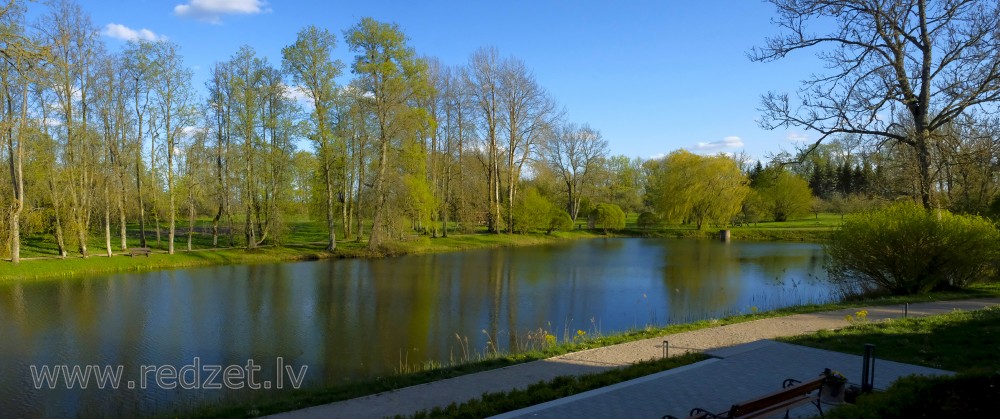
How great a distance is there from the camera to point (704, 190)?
4672 cm

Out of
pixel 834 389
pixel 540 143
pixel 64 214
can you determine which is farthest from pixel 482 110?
pixel 834 389

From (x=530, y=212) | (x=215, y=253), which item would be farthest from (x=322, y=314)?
(x=530, y=212)

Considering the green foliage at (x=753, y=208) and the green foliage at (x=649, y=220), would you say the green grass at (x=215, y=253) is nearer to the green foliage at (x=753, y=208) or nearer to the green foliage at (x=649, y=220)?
the green foliage at (x=649, y=220)

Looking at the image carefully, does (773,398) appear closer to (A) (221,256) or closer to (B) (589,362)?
(B) (589,362)

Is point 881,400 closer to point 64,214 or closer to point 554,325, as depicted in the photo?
point 554,325

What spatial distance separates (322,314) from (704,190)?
129 ft

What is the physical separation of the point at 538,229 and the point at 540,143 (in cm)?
757

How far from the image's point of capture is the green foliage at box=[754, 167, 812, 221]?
5231cm

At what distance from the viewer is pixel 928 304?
12.1 m

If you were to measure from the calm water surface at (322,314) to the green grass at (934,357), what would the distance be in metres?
4.46

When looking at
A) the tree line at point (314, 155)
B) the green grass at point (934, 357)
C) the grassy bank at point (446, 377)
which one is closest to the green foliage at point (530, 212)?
the tree line at point (314, 155)

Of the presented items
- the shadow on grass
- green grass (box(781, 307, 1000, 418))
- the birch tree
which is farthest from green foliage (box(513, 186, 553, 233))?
the shadow on grass

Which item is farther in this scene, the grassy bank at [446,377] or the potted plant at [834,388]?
the grassy bank at [446,377]

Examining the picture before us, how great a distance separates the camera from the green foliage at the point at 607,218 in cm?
5041
